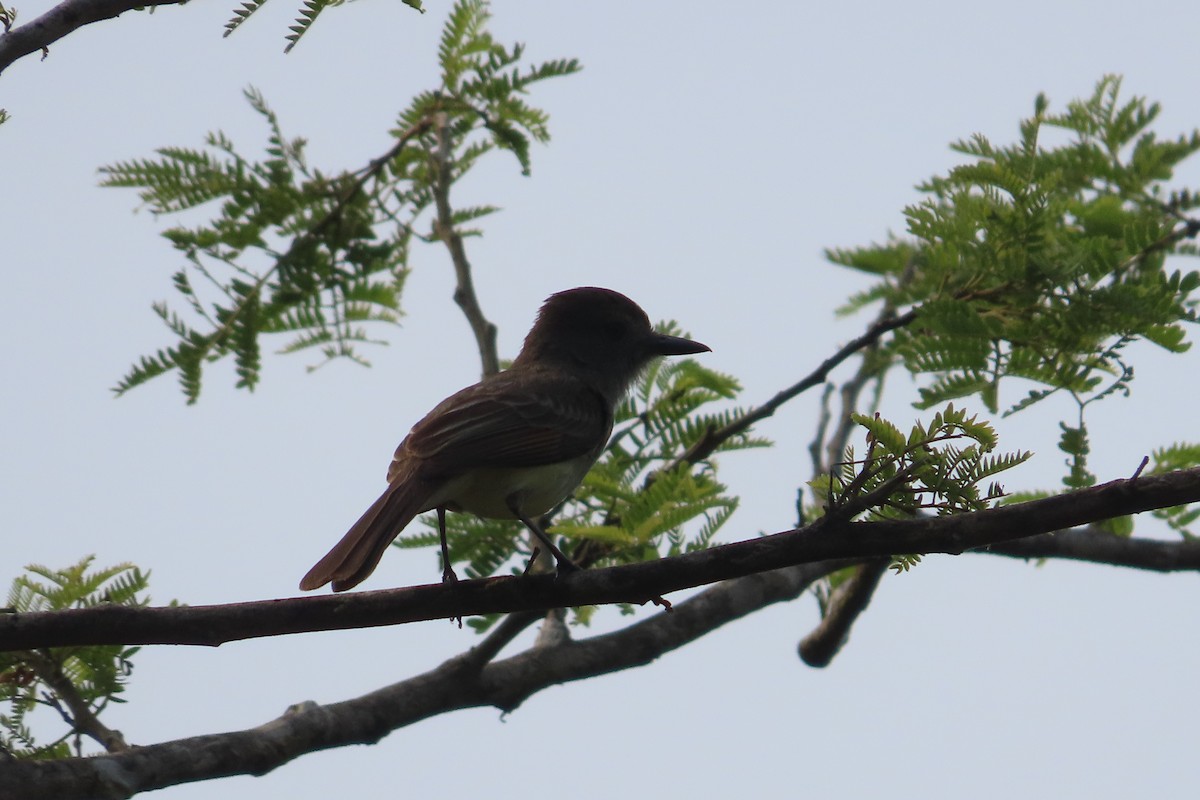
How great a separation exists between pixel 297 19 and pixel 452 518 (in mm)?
2810

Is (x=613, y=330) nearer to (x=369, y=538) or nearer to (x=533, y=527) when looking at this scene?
(x=533, y=527)

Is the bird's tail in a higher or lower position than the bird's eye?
lower

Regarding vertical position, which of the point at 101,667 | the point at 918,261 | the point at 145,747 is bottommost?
the point at 145,747

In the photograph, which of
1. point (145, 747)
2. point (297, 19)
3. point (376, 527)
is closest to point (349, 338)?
point (376, 527)

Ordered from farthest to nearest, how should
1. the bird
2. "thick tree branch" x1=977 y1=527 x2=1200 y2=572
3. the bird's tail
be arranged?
1. "thick tree branch" x1=977 y1=527 x2=1200 y2=572
2. the bird
3. the bird's tail

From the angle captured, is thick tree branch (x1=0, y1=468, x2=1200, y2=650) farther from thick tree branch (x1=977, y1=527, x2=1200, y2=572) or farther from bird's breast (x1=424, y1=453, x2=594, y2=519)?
thick tree branch (x1=977, y1=527, x2=1200, y2=572)

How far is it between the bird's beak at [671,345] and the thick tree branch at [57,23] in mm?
3698

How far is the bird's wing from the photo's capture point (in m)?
5.08

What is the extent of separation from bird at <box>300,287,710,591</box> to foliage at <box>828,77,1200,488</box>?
1340 millimetres

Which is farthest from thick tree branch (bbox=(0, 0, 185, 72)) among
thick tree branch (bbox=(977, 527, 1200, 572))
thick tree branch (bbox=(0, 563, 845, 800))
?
thick tree branch (bbox=(977, 527, 1200, 572))

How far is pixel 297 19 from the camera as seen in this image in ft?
10.1

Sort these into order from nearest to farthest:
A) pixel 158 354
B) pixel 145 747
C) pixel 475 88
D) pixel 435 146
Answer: pixel 145 747 → pixel 158 354 → pixel 475 88 → pixel 435 146

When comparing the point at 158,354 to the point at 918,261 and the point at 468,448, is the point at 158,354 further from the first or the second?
the point at 918,261

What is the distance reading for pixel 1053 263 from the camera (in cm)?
499
